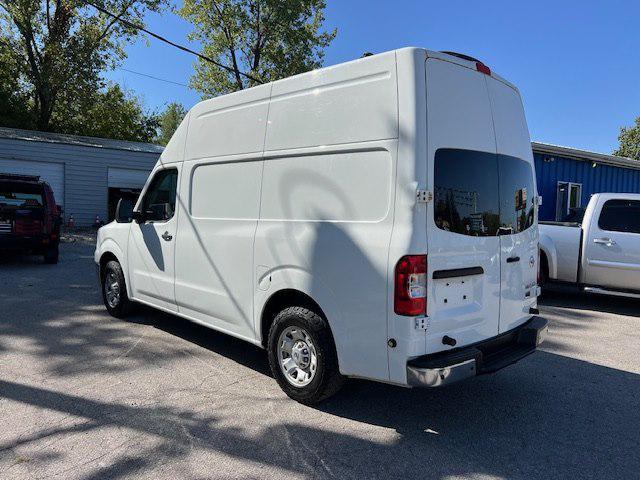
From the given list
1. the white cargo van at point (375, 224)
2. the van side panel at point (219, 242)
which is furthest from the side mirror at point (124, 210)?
the white cargo van at point (375, 224)

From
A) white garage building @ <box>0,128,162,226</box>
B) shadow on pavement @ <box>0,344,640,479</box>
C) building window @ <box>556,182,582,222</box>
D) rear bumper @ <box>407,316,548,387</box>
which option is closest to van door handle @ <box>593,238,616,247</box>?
shadow on pavement @ <box>0,344,640,479</box>

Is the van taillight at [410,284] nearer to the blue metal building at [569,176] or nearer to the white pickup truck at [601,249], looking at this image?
the white pickup truck at [601,249]

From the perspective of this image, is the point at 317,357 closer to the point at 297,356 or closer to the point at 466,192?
the point at 297,356

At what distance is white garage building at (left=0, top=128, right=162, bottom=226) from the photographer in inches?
727

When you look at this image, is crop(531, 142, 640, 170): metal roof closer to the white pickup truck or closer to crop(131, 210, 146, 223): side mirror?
the white pickup truck

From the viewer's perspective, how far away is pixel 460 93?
3.77m

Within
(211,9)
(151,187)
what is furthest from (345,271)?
(211,9)

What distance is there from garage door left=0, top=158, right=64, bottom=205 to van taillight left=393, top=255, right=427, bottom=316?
1893 cm

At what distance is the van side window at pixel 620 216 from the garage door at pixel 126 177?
1768 centimetres

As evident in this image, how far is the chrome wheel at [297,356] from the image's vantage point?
398 cm

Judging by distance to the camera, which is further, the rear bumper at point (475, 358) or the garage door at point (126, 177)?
the garage door at point (126, 177)

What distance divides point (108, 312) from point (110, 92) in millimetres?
31207

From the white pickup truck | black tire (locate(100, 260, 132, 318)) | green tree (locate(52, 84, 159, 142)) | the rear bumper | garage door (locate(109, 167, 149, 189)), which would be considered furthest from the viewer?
green tree (locate(52, 84, 159, 142))

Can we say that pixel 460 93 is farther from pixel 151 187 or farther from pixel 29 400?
pixel 29 400
